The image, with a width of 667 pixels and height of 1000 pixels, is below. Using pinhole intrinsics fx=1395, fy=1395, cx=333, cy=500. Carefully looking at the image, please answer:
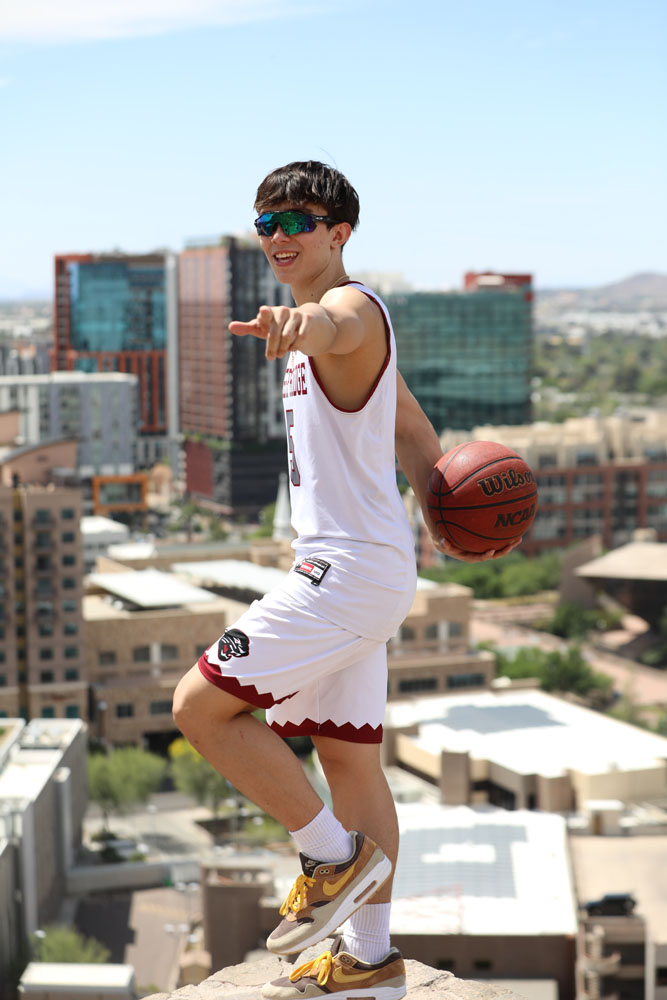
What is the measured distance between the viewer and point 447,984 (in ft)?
25.7

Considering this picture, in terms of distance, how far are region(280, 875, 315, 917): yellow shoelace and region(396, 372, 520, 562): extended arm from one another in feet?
5.88

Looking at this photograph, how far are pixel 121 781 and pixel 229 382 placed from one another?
221 ft

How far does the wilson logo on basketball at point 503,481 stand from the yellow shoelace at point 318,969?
237cm

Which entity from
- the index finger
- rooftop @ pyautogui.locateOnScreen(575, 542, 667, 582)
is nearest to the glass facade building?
rooftop @ pyautogui.locateOnScreen(575, 542, 667, 582)

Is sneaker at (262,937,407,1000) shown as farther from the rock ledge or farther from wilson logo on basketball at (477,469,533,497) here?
wilson logo on basketball at (477,469,533,497)

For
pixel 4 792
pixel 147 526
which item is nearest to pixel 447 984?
pixel 4 792

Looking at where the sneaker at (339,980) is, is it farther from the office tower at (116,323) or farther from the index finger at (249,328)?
the office tower at (116,323)

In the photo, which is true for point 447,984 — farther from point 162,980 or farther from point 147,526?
point 147,526

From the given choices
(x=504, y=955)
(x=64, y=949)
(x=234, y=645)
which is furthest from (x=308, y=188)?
(x=64, y=949)

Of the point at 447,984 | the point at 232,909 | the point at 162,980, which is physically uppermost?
the point at 447,984

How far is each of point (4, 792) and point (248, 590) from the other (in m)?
23.5

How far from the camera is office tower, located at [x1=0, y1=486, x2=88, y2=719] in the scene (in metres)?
49.2

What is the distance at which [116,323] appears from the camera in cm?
12838

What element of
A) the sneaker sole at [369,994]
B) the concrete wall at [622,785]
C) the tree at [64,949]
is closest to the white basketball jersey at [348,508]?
the sneaker sole at [369,994]
